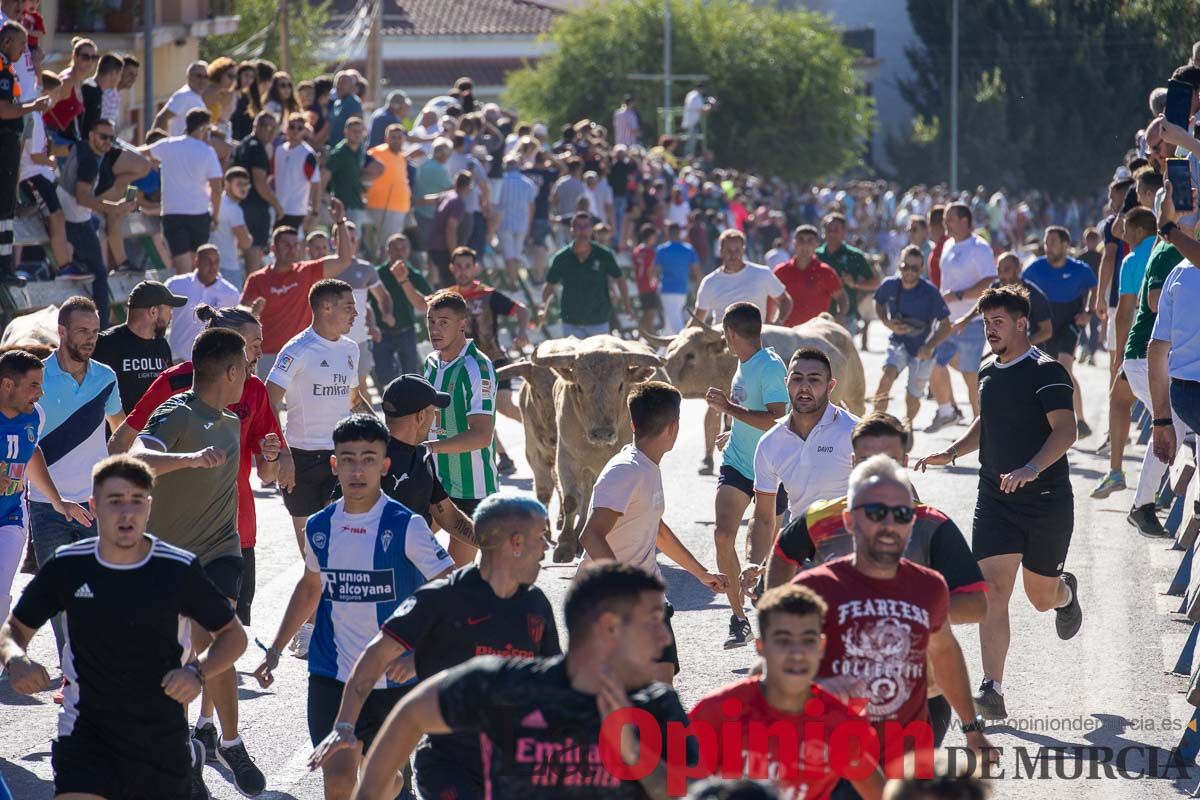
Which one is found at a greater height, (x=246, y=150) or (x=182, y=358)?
(x=246, y=150)

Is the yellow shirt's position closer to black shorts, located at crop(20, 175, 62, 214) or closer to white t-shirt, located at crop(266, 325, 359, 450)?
black shorts, located at crop(20, 175, 62, 214)

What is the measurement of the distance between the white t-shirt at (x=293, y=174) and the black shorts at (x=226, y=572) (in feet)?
38.0

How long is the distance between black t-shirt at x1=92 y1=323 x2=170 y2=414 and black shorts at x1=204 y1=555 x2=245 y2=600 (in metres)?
2.96

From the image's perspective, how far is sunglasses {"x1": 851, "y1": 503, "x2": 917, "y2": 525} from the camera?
5.64 metres

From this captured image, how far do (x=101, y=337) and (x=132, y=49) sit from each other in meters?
16.5

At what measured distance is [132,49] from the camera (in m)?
26.1

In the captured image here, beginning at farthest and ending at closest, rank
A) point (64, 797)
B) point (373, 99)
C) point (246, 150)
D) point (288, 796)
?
point (373, 99)
point (246, 150)
point (288, 796)
point (64, 797)

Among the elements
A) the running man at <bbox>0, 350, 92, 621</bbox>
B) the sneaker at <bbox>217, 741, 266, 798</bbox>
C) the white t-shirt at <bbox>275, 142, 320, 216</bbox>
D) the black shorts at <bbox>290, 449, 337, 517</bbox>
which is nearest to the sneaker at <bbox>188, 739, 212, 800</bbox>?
the sneaker at <bbox>217, 741, 266, 798</bbox>

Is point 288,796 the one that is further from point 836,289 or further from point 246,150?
point 246,150

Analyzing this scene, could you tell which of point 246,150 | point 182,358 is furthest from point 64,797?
point 246,150

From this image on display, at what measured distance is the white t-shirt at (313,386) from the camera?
10273mm

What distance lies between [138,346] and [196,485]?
314cm

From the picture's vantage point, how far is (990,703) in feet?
27.9

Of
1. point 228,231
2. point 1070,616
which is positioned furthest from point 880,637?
point 228,231
